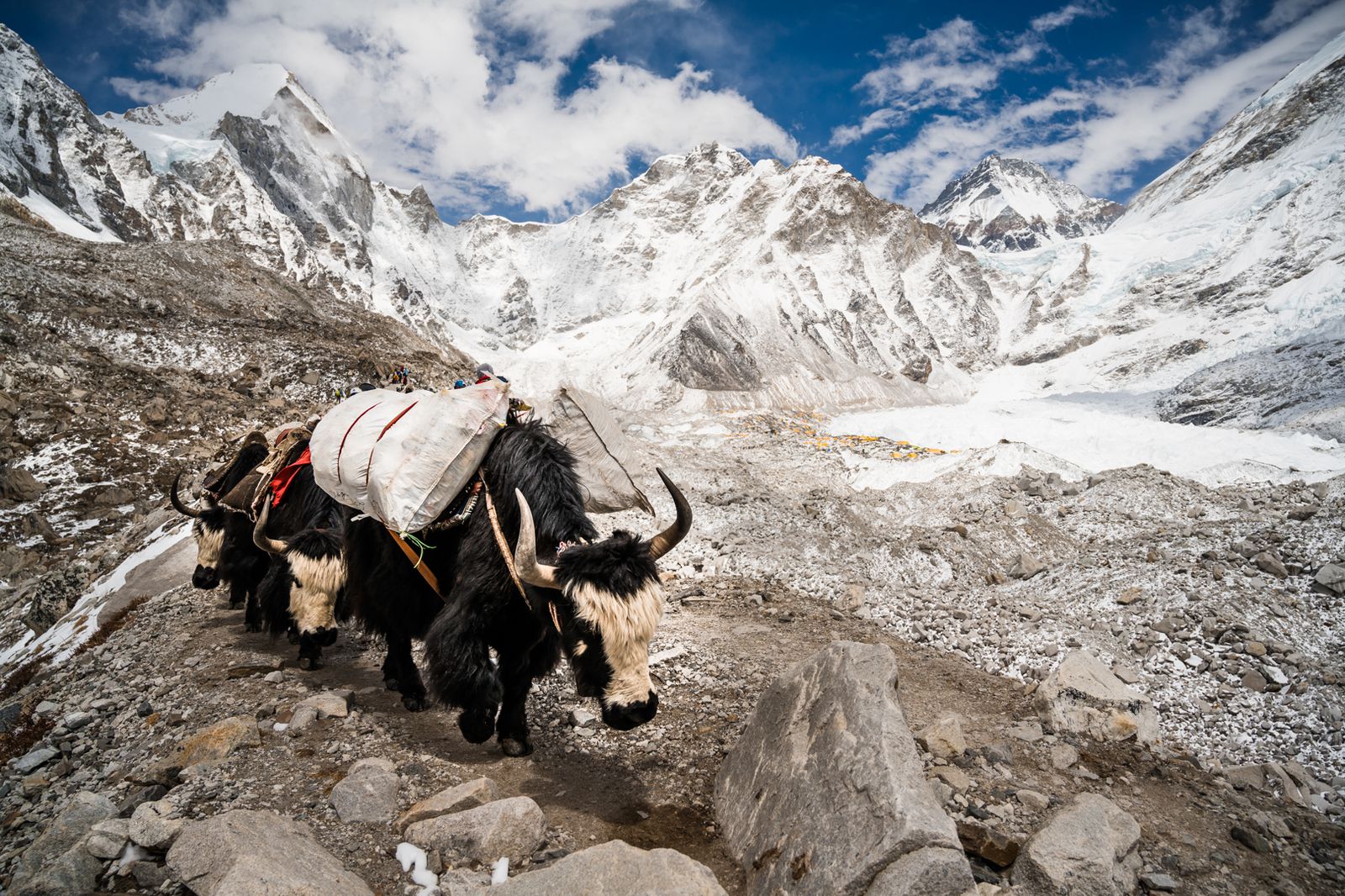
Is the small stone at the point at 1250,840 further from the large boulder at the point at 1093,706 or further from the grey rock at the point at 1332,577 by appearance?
the grey rock at the point at 1332,577

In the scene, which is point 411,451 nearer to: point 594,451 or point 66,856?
point 594,451

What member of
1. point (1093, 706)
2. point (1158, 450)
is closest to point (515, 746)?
point (1093, 706)

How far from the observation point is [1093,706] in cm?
388

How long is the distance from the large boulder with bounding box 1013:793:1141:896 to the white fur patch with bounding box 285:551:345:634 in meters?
3.98

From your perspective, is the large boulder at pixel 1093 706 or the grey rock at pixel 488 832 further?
the large boulder at pixel 1093 706

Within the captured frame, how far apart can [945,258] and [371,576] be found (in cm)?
7621

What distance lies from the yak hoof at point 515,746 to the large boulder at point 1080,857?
2304 mm

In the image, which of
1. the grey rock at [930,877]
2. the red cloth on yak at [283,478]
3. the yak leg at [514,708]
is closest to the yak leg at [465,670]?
the yak leg at [514,708]

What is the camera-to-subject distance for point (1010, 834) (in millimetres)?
2723

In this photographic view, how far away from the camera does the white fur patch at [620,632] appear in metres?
2.71

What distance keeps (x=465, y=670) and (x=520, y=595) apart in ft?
1.47

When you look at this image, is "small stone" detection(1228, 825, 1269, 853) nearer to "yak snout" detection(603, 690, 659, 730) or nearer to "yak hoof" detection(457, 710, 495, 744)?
"yak snout" detection(603, 690, 659, 730)

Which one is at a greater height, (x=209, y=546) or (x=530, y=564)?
(x=530, y=564)

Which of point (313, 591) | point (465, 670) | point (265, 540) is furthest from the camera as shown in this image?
point (265, 540)
